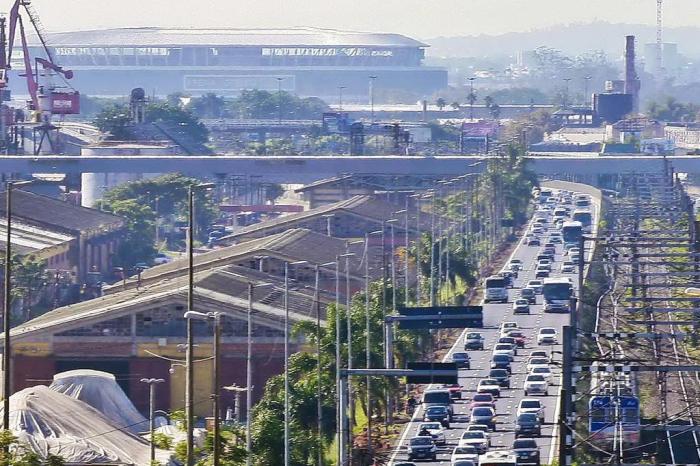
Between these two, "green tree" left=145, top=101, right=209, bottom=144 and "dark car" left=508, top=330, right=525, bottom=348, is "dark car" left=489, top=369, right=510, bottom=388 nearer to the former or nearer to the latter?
"dark car" left=508, top=330, right=525, bottom=348

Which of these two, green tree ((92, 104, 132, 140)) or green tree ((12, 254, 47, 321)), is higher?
green tree ((92, 104, 132, 140))

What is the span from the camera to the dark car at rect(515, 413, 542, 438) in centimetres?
2105

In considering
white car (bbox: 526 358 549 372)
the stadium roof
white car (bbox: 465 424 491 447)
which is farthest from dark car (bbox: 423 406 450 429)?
the stadium roof

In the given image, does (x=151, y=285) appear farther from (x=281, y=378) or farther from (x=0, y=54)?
(x=0, y=54)

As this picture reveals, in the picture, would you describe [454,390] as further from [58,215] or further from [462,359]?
[58,215]

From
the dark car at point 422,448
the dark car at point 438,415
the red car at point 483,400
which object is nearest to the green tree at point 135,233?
the red car at point 483,400

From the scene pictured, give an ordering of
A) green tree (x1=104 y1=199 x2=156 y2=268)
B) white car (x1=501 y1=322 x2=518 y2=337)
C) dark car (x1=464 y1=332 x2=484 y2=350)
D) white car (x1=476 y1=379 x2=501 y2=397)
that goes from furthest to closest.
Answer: green tree (x1=104 y1=199 x2=156 y2=268), white car (x1=501 y1=322 x2=518 y2=337), dark car (x1=464 y1=332 x2=484 y2=350), white car (x1=476 y1=379 x2=501 y2=397)

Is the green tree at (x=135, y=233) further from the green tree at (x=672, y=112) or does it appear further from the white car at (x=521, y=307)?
the green tree at (x=672, y=112)

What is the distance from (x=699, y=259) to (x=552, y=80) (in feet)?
435

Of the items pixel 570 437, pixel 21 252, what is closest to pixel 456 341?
pixel 21 252

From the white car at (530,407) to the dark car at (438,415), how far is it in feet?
2.37

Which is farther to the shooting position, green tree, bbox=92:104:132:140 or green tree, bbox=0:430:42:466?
green tree, bbox=92:104:132:140

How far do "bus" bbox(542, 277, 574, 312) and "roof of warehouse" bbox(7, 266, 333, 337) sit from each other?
3889 mm

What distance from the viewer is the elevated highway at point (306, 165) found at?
5944 cm
